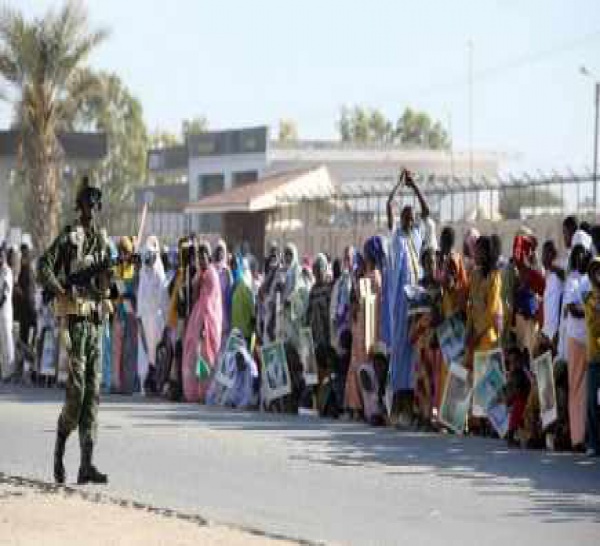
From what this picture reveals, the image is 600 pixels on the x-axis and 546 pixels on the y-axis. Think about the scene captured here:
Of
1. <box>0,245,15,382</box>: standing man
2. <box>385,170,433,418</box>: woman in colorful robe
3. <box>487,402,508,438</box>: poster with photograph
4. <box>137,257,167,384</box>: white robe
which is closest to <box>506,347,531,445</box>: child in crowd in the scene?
<box>487,402,508,438</box>: poster with photograph

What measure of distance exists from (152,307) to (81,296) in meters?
9.41

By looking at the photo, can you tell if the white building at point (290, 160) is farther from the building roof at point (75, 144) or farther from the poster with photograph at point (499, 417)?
the poster with photograph at point (499, 417)

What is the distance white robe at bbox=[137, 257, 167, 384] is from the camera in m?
21.4

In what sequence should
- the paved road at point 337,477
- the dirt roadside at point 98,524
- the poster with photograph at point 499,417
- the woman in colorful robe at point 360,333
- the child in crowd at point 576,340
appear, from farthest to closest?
1. the woman in colorful robe at point 360,333
2. the poster with photograph at point 499,417
3. the child in crowd at point 576,340
4. the paved road at point 337,477
5. the dirt roadside at point 98,524

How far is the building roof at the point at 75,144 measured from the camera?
115 ft

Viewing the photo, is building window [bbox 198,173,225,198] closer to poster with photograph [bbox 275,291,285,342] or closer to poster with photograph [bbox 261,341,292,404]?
poster with photograph [bbox 275,291,285,342]

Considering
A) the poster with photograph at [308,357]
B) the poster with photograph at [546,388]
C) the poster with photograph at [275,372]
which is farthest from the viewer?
→ the poster with photograph at [275,372]

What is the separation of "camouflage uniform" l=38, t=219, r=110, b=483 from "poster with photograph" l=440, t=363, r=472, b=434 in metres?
4.63

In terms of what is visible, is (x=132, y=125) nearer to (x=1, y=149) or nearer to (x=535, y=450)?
(x=1, y=149)

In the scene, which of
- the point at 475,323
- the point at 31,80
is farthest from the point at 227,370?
the point at 31,80

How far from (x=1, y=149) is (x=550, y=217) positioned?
41.2 ft

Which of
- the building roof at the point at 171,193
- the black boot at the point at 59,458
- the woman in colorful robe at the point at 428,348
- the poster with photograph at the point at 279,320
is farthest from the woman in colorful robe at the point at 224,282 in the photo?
the building roof at the point at 171,193

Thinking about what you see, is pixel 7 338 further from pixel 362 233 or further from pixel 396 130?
pixel 396 130

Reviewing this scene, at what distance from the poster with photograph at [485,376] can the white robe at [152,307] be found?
6.21 meters
